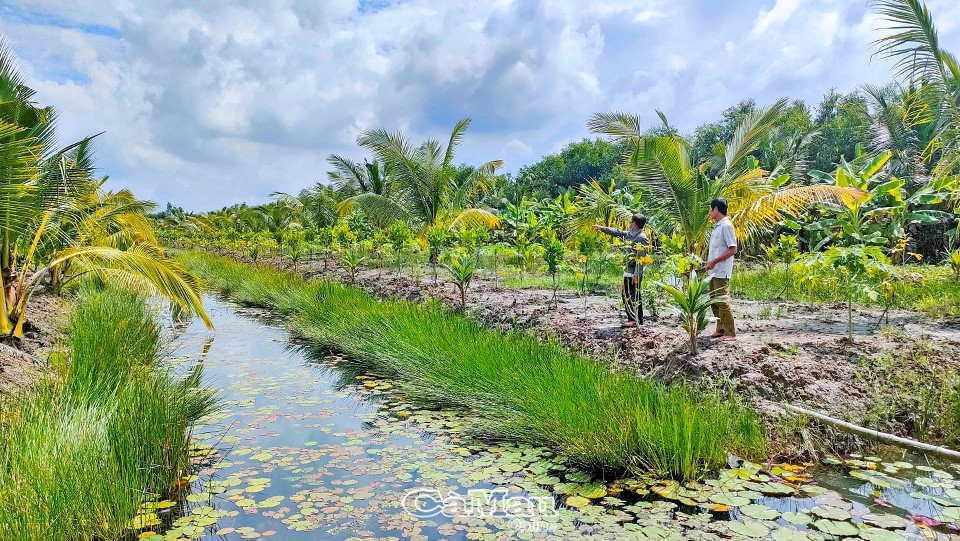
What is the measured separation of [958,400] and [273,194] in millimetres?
28847

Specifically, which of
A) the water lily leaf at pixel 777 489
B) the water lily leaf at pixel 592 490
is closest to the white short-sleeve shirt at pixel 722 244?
the water lily leaf at pixel 777 489

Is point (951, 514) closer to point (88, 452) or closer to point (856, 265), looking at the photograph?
point (856, 265)

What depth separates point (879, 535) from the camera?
304 cm

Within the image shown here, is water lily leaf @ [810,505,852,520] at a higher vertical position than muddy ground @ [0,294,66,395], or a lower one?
lower

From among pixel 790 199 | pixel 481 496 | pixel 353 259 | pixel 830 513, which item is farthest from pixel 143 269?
pixel 790 199

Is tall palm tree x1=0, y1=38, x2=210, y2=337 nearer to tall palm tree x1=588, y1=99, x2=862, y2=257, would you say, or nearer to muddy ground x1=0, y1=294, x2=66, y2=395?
muddy ground x1=0, y1=294, x2=66, y2=395

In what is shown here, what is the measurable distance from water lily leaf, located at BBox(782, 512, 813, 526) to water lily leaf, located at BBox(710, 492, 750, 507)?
0.69 feet

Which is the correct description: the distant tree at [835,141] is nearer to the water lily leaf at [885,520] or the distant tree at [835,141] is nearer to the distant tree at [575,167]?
the distant tree at [575,167]

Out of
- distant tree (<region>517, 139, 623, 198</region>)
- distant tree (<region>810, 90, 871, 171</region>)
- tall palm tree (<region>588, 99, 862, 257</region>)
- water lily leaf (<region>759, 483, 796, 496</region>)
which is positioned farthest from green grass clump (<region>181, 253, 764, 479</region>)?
distant tree (<region>517, 139, 623, 198</region>)

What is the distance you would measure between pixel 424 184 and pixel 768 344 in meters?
13.5

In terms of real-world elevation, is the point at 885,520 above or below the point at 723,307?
below

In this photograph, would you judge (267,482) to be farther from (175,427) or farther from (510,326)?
(510,326)

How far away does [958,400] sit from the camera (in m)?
4.44

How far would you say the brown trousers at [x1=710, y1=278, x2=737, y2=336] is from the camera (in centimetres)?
577
